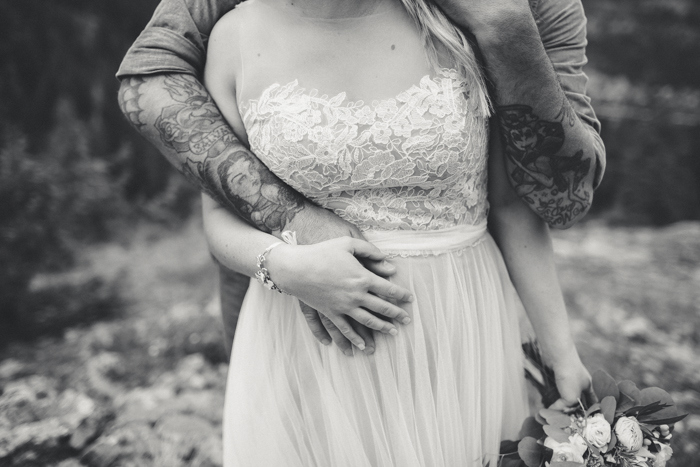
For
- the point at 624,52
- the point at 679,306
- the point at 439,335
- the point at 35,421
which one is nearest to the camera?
the point at 439,335

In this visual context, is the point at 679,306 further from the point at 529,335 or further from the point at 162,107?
the point at 162,107

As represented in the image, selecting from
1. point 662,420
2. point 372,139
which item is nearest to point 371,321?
point 372,139

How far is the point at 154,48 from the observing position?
1.48 m

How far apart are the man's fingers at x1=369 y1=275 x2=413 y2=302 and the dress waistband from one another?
13 cm

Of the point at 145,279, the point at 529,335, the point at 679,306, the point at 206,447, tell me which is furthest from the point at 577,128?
the point at 145,279

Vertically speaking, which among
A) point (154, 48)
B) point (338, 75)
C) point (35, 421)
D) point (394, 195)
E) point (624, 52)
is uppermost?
point (154, 48)

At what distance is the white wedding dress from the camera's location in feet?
4.23

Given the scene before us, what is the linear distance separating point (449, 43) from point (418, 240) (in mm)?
491

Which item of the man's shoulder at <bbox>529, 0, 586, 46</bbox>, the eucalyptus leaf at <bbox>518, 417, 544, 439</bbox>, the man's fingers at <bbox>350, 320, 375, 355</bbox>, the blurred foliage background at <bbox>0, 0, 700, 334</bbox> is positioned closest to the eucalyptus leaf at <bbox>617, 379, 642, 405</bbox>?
the eucalyptus leaf at <bbox>518, 417, 544, 439</bbox>

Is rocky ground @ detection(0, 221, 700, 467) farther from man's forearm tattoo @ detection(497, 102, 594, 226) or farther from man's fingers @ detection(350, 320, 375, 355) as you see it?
man's forearm tattoo @ detection(497, 102, 594, 226)

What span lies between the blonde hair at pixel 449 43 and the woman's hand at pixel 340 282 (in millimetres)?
450

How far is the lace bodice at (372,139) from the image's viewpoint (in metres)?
1.28

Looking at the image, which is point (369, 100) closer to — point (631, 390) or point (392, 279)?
point (392, 279)

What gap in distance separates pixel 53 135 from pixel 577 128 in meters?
4.54
